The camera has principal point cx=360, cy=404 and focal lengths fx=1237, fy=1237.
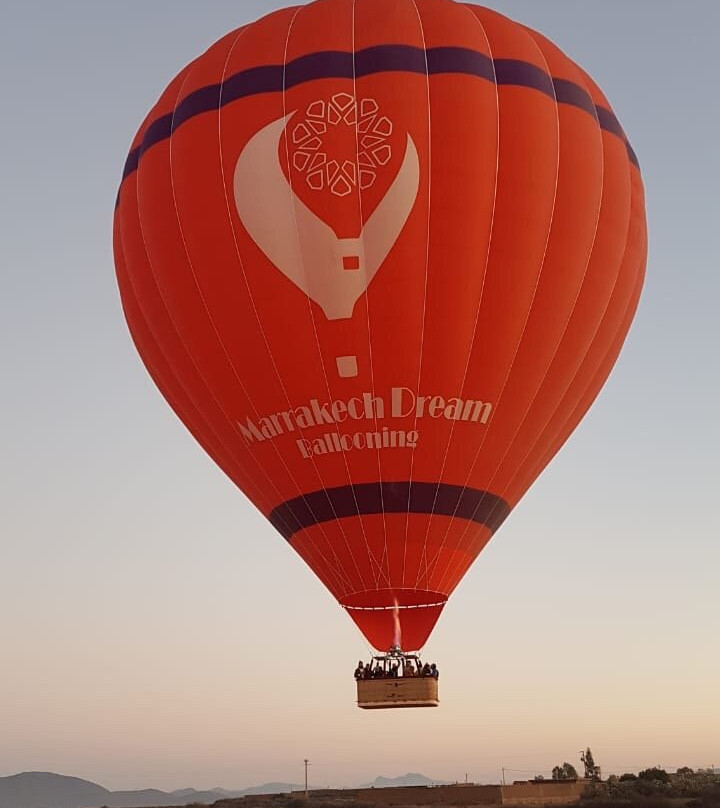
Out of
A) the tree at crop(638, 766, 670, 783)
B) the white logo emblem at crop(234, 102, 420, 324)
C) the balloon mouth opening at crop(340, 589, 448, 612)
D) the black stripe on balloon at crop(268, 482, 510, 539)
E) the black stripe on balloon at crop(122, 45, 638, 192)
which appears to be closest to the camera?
the white logo emblem at crop(234, 102, 420, 324)

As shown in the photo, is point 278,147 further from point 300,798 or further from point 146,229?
point 300,798

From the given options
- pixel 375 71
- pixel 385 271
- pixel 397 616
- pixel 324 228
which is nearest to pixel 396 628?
pixel 397 616

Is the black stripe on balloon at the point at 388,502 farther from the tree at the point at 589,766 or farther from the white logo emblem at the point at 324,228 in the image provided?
the tree at the point at 589,766

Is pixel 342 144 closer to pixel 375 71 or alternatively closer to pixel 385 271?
pixel 375 71

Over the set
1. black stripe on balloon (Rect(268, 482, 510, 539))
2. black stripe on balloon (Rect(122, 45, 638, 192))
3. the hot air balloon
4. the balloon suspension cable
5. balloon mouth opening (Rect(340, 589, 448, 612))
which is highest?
black stripe on balloon (Rect(122, 45, 638, 192))

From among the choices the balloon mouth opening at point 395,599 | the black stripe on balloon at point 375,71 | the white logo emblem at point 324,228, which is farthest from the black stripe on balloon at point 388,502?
the black stripe on balloon at point 375,71

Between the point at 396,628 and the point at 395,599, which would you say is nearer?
the point at 395,599

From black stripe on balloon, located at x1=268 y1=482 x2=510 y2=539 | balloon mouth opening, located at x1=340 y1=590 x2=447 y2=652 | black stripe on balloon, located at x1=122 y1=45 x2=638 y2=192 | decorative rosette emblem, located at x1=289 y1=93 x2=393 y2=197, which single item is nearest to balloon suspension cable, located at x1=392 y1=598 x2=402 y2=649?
balloon mouth opening, located at x1=340 y1=590 x2=447 y2=652

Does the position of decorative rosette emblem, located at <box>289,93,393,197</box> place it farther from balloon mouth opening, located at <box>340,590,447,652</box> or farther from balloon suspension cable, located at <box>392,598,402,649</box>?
balloon suspension cable, located at <box>392,598,402,649</box>
